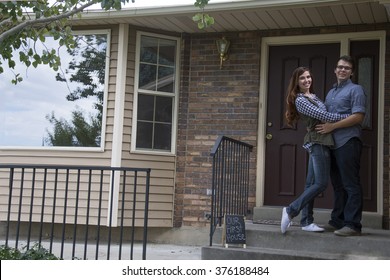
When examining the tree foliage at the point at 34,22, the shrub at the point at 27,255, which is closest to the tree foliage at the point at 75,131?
the tree foliage at the point at 34,22

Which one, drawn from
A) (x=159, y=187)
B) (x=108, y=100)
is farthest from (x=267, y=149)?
(x=108, y=100)

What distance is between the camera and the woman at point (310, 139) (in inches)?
193

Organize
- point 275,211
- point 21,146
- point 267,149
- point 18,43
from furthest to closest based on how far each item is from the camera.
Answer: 1. point 21,146
2. point 267,149
3. point 275,211
4. point 18,43

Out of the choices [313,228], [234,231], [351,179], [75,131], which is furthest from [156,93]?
[351,179]

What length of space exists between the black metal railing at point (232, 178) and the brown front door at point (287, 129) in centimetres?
40

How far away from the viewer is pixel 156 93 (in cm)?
733

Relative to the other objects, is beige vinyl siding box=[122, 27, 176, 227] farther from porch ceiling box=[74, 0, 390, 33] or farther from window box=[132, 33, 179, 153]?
porch ceiling box=[74, 0, 390, 33]

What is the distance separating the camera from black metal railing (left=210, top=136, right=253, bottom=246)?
19.3ft

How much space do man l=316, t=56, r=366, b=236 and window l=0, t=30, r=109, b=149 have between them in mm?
3374

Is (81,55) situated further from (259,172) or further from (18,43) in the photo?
(259,172)

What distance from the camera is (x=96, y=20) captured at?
7.14 meters

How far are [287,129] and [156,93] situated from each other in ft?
6.14

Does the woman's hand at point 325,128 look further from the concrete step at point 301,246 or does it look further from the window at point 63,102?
the window at point 63,102

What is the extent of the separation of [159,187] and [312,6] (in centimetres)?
306
